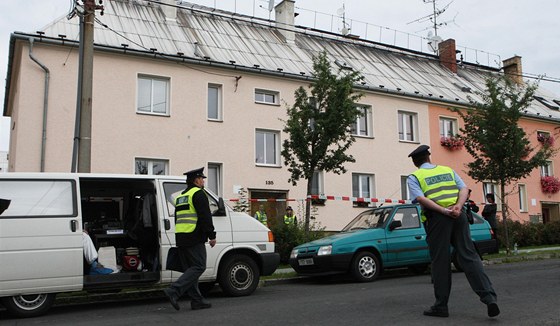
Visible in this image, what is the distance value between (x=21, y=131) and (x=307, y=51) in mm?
13411

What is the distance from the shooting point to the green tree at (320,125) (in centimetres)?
1548

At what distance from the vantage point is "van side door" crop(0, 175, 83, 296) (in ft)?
25.1

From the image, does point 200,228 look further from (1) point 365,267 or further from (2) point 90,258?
(1) point 365,267

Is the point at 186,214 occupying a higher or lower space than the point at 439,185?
lower

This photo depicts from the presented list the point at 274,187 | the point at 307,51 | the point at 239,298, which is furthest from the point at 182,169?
the point at 239,298

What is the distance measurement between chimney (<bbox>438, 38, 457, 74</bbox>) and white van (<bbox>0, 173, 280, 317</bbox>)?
25.8 metres

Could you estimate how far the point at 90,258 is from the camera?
8.26m

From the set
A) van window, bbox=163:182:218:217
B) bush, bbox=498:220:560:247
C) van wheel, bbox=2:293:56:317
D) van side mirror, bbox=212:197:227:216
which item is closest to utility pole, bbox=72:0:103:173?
van window, bbox=163:182:218:217

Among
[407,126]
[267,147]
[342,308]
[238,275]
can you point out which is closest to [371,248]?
[238,275]

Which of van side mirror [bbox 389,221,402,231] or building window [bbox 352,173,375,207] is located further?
building window [bbox 352,173,375,207]

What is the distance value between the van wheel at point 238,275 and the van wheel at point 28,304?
8.51ft

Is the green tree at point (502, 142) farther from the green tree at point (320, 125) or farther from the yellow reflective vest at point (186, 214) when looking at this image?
the yellow reflective vest at point (186, 214)

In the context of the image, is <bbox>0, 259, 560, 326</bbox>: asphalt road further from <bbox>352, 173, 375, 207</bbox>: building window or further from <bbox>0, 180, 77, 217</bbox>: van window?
<bbox>352, 173, 375, 207</bbox>: building window

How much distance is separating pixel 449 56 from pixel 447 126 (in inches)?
291
